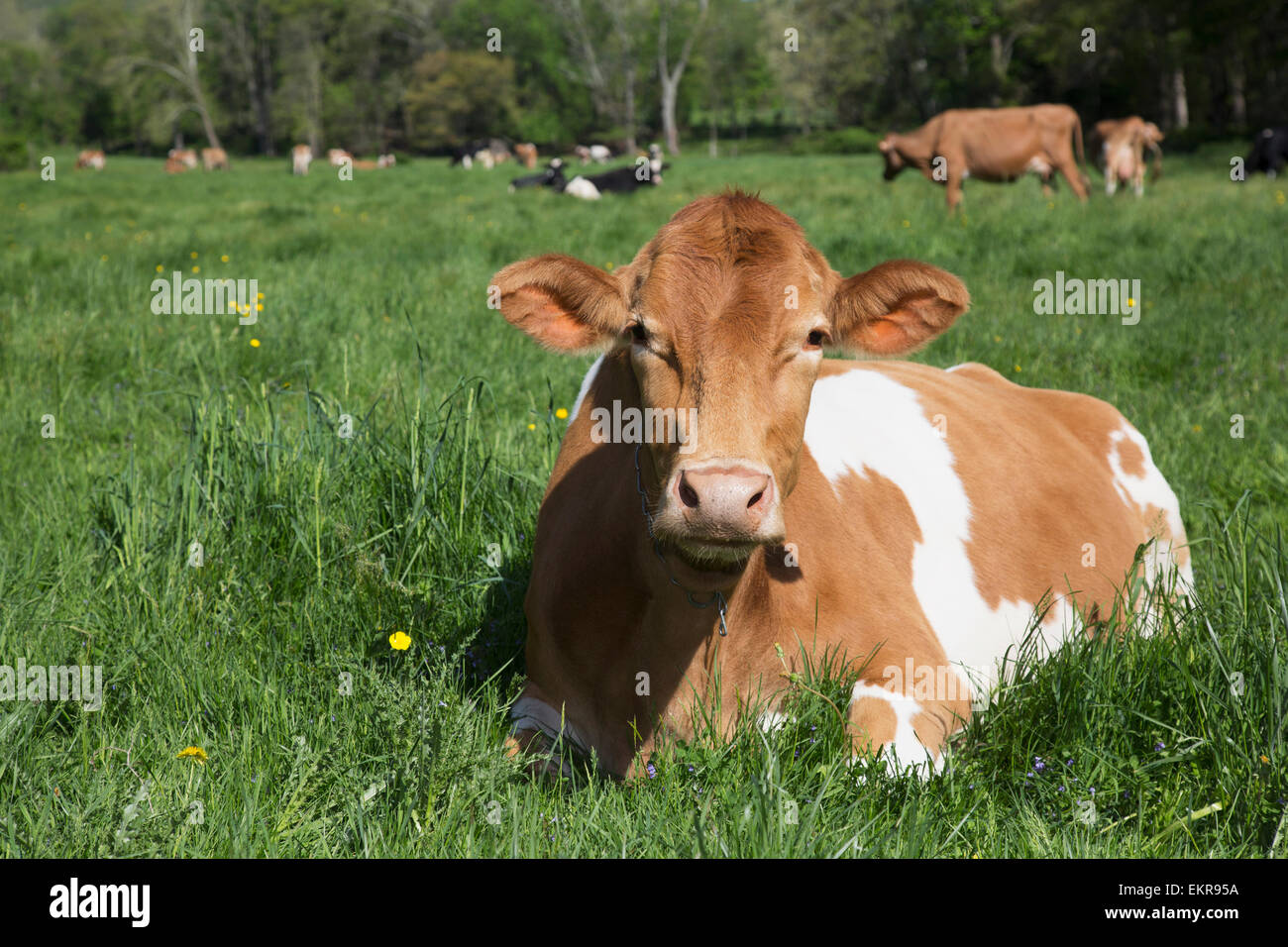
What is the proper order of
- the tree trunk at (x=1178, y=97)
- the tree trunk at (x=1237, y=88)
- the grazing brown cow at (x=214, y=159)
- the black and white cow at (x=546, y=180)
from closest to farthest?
the black and white cow at (x=546, y=180) < the tree trunk at (x=1237, y=88) < the tree trunk at (x=1178, y=97) < the grazing brown cow at (x=214, y=159)

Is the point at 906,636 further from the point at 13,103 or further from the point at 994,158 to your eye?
the point at 13,103

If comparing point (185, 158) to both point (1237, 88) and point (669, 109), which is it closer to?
point (669, 109)

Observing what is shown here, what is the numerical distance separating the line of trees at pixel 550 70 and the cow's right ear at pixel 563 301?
154 ft

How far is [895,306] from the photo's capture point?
288 cm

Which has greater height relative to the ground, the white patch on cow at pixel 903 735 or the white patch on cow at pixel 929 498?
the white patch on cow at pixel 929 498

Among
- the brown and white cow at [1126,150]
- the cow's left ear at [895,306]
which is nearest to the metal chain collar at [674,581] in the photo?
the cow's left ear at [895,306]

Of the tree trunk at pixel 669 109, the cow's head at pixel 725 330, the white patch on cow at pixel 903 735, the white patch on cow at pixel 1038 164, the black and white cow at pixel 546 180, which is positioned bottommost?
the white patch on cow at pixel 903 735

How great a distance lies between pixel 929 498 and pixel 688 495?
1.79m

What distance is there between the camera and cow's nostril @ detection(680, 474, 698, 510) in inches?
85.3

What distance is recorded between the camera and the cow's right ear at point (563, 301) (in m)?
2.65

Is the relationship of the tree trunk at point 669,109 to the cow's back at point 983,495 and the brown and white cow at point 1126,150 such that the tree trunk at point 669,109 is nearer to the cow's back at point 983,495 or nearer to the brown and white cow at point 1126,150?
the brown and white cow at point 1126,150

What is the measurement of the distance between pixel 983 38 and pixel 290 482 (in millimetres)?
60701

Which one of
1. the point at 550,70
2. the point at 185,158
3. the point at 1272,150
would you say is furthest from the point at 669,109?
the point at 1272,150

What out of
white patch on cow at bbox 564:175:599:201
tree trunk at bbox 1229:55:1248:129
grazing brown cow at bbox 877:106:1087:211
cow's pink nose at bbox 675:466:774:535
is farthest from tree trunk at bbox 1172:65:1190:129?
cow's pink nose at bbox 675:466:774:535
